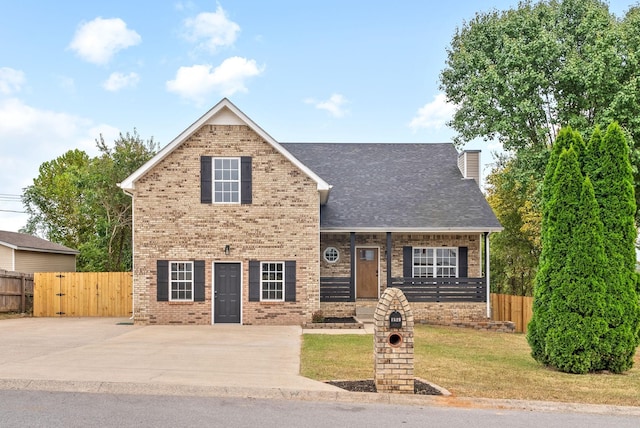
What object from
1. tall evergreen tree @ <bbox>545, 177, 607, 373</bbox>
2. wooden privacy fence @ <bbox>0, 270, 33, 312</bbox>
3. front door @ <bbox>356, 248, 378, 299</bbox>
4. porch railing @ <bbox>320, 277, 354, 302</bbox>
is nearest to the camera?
tall evergreen tree @ <bbox>545, 177, 607, 373</bbox>

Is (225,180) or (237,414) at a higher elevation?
(225,180)

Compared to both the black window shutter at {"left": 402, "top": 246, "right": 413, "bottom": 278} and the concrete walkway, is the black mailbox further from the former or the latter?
the black window shutter at {"left": 402, "top": 246, "right": 413, "bottom": 278}

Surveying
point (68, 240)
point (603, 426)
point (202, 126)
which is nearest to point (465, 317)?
point (202, 126)

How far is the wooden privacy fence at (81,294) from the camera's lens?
2525cm

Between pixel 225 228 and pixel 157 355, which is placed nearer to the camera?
pixel 157 355

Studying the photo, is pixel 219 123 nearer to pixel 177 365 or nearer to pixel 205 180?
pixel 205 180

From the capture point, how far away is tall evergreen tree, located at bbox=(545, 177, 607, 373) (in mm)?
12234

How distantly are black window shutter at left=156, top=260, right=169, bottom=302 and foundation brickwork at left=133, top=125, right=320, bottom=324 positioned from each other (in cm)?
14

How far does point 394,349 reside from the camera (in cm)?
976

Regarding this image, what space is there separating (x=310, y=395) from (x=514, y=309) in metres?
16.7

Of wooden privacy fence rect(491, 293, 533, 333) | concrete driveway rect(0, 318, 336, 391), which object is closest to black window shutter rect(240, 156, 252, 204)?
concrete driveway rect(0, 318, 336, 391)

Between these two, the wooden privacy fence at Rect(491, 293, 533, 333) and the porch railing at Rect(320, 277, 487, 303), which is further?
the wooden privacy fence at Rect(491, 293, 533, 333)

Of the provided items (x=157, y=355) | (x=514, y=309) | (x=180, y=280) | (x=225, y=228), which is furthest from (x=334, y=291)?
(x=157, y=355)

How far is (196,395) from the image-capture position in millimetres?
9570
